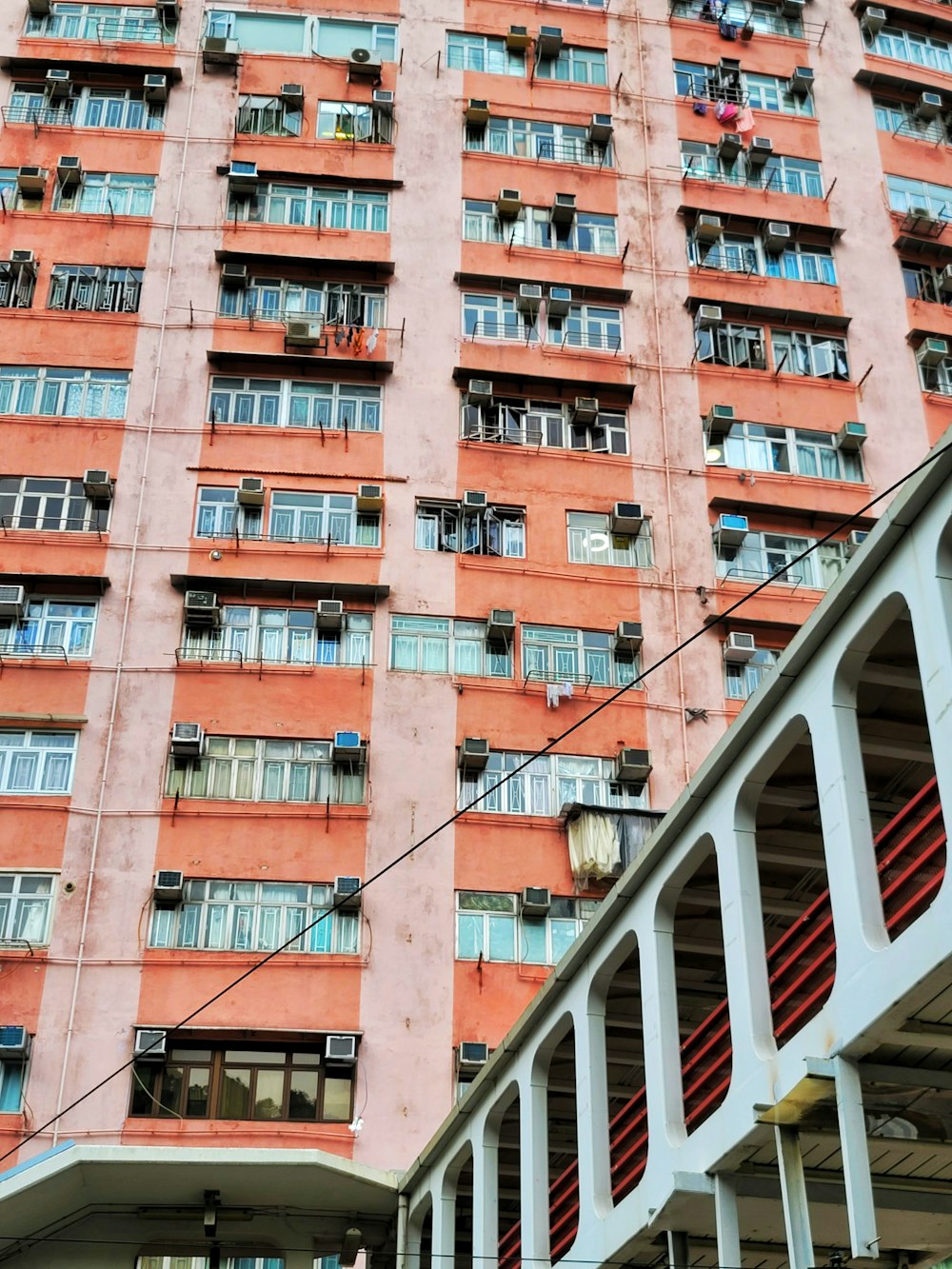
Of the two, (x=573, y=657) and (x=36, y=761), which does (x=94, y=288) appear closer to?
(x=36, y=761)

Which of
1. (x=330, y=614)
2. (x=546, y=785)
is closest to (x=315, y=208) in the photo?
(x=330, y=614)

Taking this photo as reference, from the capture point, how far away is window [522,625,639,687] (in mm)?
24109

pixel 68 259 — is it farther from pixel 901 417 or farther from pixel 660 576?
pixel 901 417

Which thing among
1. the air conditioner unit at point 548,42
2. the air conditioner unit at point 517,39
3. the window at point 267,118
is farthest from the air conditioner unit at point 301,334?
the air conditioner unit at point 548,42

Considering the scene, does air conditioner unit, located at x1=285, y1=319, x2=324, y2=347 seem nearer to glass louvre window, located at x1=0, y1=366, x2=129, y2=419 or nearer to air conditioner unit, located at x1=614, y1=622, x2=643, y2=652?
glass louvre window, located at x1=0, y1=366, x2=129, y2=419

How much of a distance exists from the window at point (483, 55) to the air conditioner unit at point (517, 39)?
Result: 0.07 metres

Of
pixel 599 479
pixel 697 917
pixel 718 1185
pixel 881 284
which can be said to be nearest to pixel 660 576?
pixel 599 479

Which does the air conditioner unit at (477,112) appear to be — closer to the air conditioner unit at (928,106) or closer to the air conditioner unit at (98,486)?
the air conditioner unit at (928,106)

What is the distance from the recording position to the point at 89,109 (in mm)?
28453

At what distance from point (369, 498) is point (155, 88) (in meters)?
8.93

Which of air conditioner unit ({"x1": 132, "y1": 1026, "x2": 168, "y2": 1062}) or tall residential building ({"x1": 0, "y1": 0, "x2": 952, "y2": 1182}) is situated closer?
air conditioner unit ({"x1": 132, "y1": 1026, "x2": 168, "y2": 1062})

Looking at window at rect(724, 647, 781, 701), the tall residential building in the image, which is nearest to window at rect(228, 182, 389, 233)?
the tall residential building

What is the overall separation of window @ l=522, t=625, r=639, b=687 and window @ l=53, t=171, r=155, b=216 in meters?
9.87

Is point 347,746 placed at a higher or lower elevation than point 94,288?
lower
